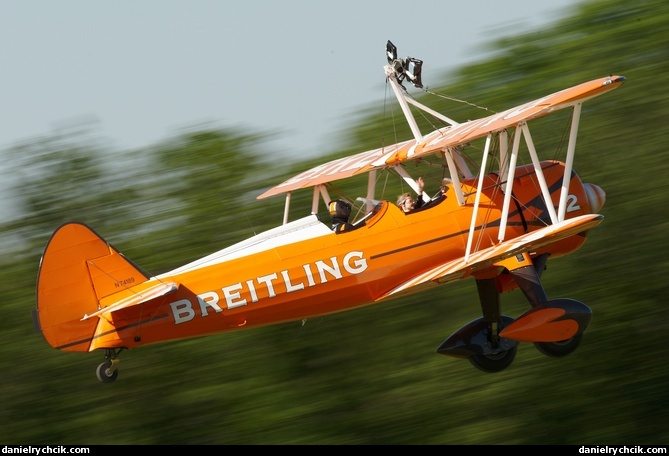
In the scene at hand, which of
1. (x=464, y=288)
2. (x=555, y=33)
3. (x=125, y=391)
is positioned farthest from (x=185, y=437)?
(x=555, y=33)

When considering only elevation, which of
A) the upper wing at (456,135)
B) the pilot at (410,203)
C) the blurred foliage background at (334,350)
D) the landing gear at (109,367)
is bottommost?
the blurred foliage background at (334,350)

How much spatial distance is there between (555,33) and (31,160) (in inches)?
565

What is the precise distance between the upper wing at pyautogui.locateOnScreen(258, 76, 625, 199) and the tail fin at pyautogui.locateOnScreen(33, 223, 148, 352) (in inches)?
110

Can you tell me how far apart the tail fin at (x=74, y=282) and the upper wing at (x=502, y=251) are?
2970mm

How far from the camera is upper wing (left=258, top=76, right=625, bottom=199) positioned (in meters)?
10.3

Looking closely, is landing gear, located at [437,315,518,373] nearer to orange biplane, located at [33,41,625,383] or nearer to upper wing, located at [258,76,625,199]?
orange biplane, located at [33,41,625,383]

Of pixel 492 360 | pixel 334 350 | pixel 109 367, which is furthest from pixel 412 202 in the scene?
pixel 334 350

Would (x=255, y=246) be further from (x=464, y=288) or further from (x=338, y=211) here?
(x=464, y=288)

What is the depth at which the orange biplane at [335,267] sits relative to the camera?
10789 mm

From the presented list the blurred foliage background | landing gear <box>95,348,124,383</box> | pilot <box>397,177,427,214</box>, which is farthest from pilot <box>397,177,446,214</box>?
the blurred foliage background

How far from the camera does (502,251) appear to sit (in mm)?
10422

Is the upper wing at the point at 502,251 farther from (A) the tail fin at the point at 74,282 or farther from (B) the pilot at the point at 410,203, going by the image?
(A) the tail fin at the point at 74,282

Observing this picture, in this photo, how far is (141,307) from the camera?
10.8m

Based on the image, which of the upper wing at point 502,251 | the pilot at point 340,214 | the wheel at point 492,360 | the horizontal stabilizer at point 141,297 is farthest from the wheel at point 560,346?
the horizontal stabilizer at point 141,297
